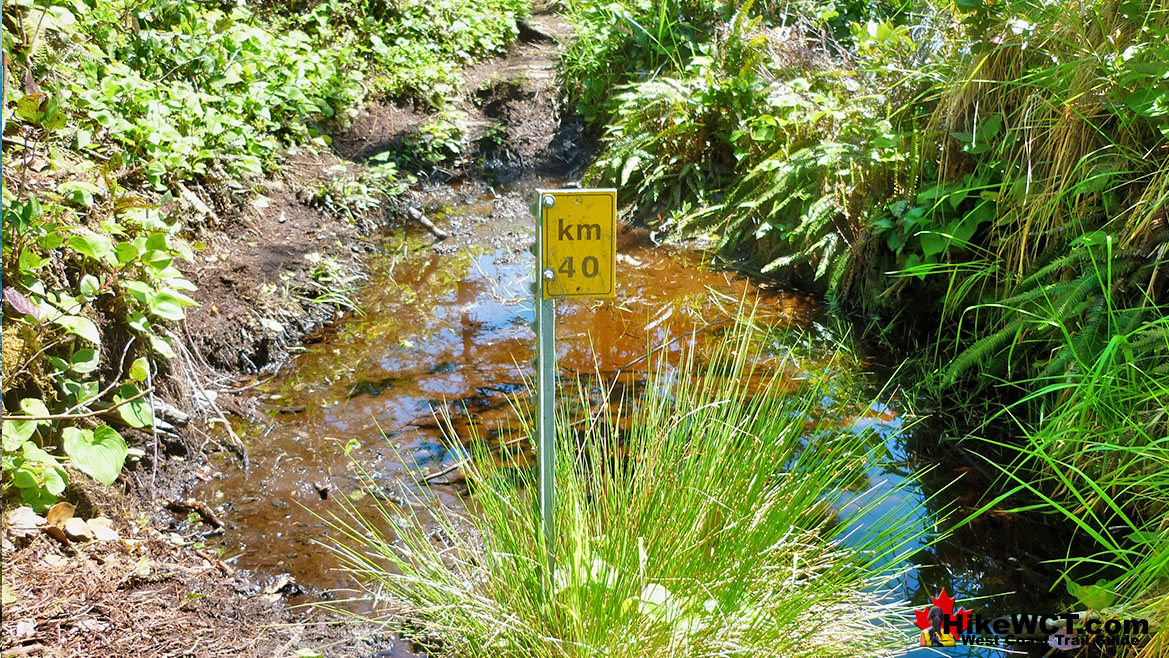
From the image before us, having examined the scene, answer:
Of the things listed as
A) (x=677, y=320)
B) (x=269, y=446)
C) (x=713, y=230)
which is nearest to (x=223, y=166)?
(x=269, y=446)

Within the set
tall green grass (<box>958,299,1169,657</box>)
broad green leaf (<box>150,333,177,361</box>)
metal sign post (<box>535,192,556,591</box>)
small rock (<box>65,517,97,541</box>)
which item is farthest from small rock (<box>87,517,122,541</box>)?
tall green grass (<box>958,299,1169,657</box>)

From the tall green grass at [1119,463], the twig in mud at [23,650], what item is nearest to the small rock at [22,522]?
the twig in mud at [23,650]

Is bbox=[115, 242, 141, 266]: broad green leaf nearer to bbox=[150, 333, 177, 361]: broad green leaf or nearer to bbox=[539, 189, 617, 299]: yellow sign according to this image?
bbox=[150, 333, 177, 361]: broad green leaf

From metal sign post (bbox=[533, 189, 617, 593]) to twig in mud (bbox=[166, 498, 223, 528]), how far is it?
5.06 feet

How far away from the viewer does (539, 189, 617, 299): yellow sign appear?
1.97 meters

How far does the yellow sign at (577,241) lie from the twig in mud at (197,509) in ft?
5.83

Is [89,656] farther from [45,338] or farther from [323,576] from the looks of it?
[45,338]

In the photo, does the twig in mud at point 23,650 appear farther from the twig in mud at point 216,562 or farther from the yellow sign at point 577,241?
the yellow sign at point 577,241

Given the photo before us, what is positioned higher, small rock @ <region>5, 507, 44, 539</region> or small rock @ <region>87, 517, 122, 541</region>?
small rock @ <region>5, 507, 44, 539</region>

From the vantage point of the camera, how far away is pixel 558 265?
2021mm

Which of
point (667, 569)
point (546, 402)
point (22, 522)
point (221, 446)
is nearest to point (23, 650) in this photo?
point (22, 522)

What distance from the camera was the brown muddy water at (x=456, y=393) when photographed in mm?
2939

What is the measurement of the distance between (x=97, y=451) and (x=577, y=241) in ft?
Result: 5.47

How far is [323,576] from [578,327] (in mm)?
2183
